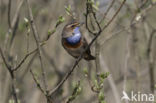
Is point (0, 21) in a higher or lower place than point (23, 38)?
higher

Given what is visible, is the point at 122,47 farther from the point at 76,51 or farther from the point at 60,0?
the point at 76,51

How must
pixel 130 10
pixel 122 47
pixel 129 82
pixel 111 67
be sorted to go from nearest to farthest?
pixel 130 10
pixel 129 82
pixel 111 67
pixel 122 47

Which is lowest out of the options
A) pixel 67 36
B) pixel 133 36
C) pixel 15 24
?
pixel 133 36

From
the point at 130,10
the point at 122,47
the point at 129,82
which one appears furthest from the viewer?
the point at 122,47

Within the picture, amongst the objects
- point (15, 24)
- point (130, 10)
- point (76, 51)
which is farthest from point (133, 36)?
point (15, 24)

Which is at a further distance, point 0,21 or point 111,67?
point 111,67

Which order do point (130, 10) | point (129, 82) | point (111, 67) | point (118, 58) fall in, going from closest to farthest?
point (130, 10) < point (129, 82) < point (111, 67) < point (118, 58)

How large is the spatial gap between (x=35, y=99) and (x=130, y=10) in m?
2.87

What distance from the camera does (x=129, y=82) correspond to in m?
7.66

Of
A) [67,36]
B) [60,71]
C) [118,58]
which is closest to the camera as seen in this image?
[67,36]

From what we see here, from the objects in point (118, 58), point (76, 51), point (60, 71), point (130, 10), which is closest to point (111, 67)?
point (118, 58)

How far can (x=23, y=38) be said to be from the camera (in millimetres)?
7445

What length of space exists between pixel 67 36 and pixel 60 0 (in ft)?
8.95

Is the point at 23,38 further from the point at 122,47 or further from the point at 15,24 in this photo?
the point at 122,47
